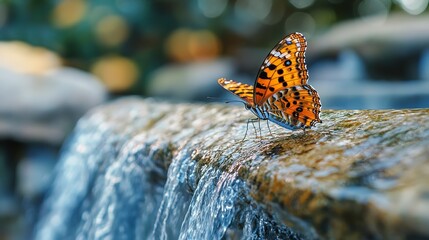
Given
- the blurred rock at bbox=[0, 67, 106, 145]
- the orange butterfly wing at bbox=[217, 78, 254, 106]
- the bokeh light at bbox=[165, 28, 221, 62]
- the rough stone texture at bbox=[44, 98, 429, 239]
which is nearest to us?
the rough stone texture at bbox=[44, 98, 429, 239]

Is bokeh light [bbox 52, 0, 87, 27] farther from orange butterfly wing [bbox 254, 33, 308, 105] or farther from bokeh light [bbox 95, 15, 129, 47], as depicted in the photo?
orange butterfly wing [bbox 254, 33, 308, 105]

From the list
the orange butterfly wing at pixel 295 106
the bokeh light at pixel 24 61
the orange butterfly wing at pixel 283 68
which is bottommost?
the orange butterfly wing at pixel 295 106

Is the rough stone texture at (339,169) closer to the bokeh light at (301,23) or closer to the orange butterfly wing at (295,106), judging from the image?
the orange butterfly wing at (295,106)

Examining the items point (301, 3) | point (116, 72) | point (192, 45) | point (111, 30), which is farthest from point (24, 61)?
point (301, 3)

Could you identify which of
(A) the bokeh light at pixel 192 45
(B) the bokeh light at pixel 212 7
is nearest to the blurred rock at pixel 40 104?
(A) the bokeh light at pixel 192 45

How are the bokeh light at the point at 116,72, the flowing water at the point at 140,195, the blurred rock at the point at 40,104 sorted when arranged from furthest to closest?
the bokeh light at the point at 116,72
the blurred rock at the point at 40,104
the flowing water at the point at 140,195

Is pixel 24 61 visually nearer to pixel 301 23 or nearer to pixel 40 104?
pixel 40 104

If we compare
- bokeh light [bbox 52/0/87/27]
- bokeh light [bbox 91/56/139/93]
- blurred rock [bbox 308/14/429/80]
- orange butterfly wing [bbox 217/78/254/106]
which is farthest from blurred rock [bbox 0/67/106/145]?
bokeh light [bbox 52/0/87/27]

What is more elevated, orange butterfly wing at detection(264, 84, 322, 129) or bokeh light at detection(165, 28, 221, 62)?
bokeh light at detection(165, 28, 221, 62)
